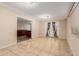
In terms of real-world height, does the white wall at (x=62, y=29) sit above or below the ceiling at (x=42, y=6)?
below

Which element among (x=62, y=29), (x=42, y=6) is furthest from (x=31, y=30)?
(x=42, y=6)

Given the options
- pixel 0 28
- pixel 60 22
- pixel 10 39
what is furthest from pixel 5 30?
pixel 60 22

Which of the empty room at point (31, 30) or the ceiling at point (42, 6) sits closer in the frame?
the empty room at point (31, 30)

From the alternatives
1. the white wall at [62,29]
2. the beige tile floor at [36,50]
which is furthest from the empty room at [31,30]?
the white wall at [62,29]

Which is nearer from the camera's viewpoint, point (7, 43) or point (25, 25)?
point (7, 43)

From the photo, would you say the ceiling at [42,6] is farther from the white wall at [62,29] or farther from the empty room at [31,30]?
the white wall at [62,29]

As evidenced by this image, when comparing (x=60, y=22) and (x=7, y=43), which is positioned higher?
(x=60, y=22)

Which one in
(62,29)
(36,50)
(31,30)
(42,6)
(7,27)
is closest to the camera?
(36,50)


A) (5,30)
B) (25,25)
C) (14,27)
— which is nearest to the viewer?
(5,30)

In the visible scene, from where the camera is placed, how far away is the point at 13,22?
5.11 meters

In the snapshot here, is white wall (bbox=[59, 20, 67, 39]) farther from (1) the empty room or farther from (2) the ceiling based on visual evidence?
(2) the ceiling

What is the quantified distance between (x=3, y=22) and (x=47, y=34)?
674 centimetres

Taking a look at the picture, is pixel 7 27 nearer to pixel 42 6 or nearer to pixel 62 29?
pixel 42 6

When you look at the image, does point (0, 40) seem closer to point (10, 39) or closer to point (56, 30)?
point (10, 39)
